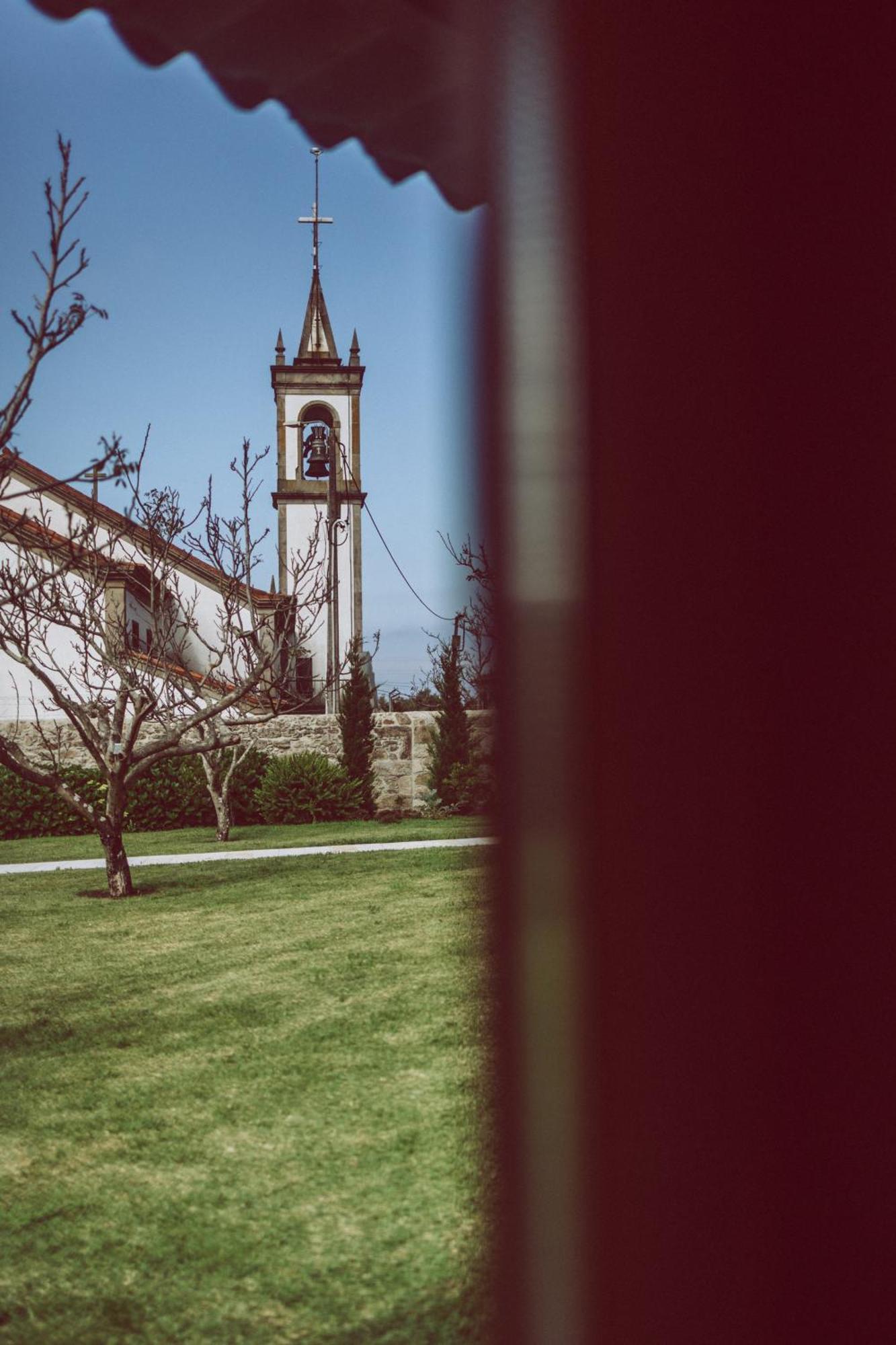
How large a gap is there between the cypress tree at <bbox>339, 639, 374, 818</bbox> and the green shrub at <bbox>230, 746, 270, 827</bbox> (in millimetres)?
1371

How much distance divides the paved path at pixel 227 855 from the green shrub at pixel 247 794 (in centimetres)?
314

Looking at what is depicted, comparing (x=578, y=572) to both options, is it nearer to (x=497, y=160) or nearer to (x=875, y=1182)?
(x=497, y=160)

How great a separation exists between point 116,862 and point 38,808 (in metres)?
6.24

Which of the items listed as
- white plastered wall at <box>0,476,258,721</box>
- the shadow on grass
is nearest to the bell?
white plastered wall at <box>0,476,258,721</box>

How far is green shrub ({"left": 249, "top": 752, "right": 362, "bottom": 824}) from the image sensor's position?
49.1ft

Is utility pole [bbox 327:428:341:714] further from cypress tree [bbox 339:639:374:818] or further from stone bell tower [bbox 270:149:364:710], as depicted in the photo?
stone bell tower [bbox 270:149:364:710]

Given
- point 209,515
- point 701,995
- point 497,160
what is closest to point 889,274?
point 497,160

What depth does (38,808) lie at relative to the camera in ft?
46.7

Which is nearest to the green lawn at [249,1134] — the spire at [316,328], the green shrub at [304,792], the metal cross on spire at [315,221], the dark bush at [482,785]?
the dark bush at [482,785]

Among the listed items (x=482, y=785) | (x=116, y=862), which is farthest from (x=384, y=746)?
(x=482, y=785)

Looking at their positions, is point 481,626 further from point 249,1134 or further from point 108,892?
point 108,892

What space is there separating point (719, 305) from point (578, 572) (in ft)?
0.67

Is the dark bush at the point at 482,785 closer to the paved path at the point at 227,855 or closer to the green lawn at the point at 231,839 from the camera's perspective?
the paved path at the point at 227,855

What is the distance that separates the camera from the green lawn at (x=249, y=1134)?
256cm
